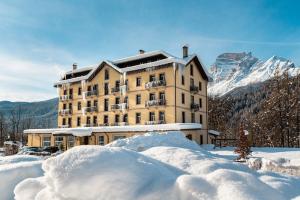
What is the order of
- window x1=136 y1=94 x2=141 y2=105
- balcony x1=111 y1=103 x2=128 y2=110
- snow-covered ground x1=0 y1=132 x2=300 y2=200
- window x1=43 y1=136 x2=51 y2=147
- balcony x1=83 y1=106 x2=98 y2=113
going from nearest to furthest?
snow-covered ground x1=0 y1=132 x2=300 y2=200
window x1=136 y1=94 x2=141 y2=105
balcony x1=111 y1=103 x2=128 y2=110
balcony x1=83 y1=106 x2=98 y2=113
window x1=43 y1=136 x2=51 y2=147

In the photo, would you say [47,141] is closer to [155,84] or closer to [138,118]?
[138,118]

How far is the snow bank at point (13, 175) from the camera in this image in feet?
17.4

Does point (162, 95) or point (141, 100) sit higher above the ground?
point (162, 95)

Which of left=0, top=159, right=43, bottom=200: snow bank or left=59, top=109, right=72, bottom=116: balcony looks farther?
left=59, top=109, right=72, bottom=116: balcony

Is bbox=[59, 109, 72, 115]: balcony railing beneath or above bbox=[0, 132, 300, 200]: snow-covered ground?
above

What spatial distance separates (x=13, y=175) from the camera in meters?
5.55

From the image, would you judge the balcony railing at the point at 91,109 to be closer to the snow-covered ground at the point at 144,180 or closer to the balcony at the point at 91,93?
the balcony at the point at 91,93

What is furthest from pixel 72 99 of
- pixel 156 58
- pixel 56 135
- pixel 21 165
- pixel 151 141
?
pixel 21 165

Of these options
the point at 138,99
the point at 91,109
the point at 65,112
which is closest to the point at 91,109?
the point at 91,109

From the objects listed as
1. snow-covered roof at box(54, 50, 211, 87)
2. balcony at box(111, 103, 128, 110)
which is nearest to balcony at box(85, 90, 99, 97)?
snow-covered roof at box(54, 50, 211, 87)

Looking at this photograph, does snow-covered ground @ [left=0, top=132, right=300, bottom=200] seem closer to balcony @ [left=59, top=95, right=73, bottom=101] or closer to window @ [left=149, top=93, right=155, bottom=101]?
window @ [left=149, top=93, right=155, bottom=101]

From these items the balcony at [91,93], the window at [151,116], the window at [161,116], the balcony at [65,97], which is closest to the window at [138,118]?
the window at [151,116]

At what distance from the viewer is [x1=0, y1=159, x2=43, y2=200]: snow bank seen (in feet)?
17.4

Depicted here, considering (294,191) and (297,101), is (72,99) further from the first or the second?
(294,191)
